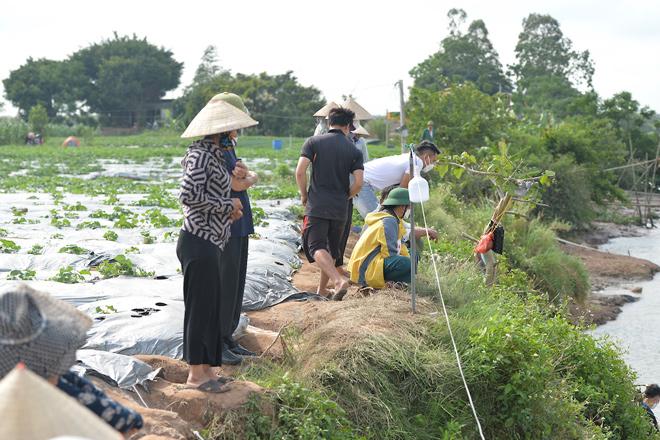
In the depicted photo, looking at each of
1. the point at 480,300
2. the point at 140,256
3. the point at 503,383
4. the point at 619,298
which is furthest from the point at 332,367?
the point at 619,298

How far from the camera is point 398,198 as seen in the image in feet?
23.9

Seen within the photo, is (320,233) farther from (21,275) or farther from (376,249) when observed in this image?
(21,275)

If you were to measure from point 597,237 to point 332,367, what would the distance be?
20.4 meters

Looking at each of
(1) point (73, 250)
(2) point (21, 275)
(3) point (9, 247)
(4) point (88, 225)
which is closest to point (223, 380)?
(2) point (21, 275)

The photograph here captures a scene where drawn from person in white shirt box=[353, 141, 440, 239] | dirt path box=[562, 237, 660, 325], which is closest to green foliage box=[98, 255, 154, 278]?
person in white shirt box=[353, 141, 440, 239]

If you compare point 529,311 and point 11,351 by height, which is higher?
point 11,351

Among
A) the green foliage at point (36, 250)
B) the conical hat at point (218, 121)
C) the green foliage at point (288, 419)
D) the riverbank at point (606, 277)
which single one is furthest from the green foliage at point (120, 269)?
the riverbank at point (606, 277)

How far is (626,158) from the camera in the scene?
33531mm

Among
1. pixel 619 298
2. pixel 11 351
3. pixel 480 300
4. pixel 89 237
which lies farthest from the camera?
pixel 619 298

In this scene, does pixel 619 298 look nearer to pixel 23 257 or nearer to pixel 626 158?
pixel 23 257

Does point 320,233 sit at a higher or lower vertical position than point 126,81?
lower

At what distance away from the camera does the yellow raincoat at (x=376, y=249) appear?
23.9 ft

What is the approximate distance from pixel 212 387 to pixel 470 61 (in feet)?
197

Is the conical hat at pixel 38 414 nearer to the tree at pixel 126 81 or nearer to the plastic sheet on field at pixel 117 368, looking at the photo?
the plastic sheet on field at pixel 117 368
